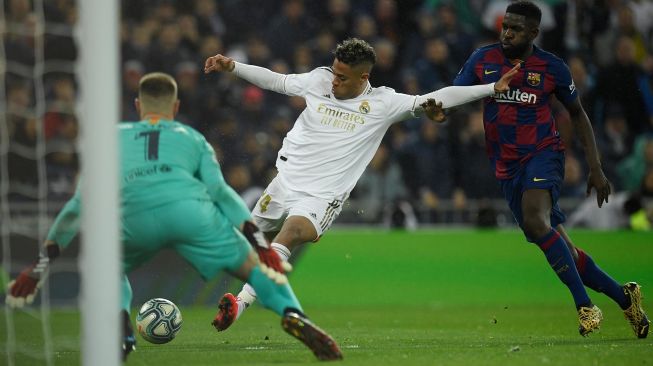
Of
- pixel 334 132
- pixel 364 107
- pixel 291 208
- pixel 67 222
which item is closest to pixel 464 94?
pixel 364 107

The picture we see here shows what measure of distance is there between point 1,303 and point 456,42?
23.8ft

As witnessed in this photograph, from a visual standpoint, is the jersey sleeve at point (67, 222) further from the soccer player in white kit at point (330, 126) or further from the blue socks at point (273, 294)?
the soccer player in white kit at point (330, 126)

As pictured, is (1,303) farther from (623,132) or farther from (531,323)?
(623,132)

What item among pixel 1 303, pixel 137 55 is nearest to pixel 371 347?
pixel 1 303

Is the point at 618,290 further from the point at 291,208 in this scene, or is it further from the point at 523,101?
the point at 291,208

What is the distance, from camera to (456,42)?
51.8ft

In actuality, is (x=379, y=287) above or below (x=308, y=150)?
below

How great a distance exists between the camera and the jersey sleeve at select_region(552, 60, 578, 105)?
8.73m

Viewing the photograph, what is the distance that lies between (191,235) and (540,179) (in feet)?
10.1

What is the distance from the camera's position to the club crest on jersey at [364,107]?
878 centimetres

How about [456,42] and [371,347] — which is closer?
[371,347]

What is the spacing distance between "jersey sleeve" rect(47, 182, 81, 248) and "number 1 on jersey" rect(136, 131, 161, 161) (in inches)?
17.0

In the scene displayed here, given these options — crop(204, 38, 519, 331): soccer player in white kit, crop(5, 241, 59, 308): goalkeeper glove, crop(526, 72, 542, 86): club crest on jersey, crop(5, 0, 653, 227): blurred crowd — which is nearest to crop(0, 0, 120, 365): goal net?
crop(5, 0, 653, 227): blurred crowd

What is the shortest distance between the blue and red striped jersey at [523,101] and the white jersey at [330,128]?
639 mm
